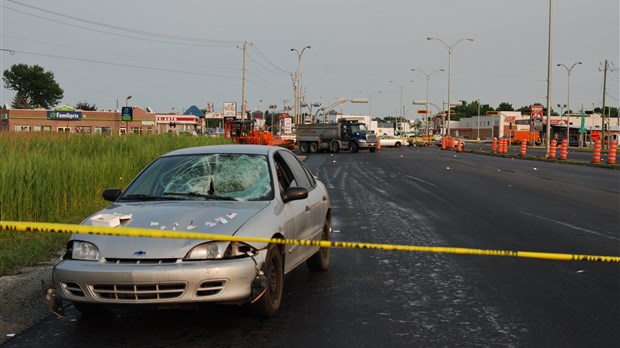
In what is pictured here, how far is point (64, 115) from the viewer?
80.4m

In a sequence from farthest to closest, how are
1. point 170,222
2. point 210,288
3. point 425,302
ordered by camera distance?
point 425,302
point 170,222
point 210,288

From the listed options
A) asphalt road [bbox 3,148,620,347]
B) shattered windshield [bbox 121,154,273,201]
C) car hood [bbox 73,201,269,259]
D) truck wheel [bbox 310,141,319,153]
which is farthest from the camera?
truck wheel [bbox 310,141,319,153]

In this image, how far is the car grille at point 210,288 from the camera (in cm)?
494

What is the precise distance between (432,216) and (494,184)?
29.9 feet

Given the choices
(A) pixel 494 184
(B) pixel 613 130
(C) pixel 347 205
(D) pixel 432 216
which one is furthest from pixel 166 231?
(B) pixel 613 130

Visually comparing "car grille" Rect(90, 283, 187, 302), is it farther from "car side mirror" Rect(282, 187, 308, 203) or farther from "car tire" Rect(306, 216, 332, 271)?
"car tire" Rect(306, 216, 332, 271)

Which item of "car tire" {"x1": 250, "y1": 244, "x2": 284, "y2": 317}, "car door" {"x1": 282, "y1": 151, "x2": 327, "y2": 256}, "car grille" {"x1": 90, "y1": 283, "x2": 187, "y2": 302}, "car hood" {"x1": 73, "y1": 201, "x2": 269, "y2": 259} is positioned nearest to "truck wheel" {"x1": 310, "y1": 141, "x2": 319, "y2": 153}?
"car door" {"x1": 282, "y1": 151, "x2": 327, "y2": 256}

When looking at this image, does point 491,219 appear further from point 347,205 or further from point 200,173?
point 200,173

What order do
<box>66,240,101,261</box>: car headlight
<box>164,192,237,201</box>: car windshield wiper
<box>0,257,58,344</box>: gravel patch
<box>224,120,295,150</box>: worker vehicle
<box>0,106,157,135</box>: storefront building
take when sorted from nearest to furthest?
<box>66,240,101,261</box>: car headlight < <box>0,257,58,344</box>: gravel patch < <box>164,192,237,201</box>: car windshield wiper < <box>224,120,295,150</box>: worker vehicle < <box>0,106,157,135</box>: storefront building

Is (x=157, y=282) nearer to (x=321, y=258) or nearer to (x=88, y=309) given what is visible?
(x=88, y=309)

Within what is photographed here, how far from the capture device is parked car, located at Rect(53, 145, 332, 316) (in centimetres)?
491

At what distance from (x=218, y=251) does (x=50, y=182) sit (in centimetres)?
759

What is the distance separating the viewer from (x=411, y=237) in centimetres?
1049

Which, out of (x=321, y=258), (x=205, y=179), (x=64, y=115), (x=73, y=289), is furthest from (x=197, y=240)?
(x=64, y=115)
